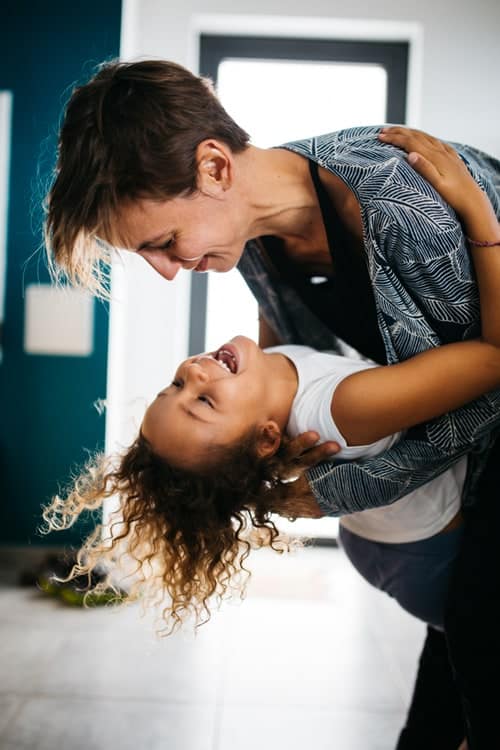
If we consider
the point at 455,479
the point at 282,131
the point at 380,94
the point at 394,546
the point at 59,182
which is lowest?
the point at 394,546

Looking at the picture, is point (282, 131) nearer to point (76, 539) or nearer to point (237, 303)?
point (237, 303)

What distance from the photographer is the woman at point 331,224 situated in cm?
118

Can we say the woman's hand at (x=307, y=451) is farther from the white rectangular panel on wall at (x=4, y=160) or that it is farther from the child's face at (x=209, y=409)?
the white rectangular panel on wall at (x=4, y=160)

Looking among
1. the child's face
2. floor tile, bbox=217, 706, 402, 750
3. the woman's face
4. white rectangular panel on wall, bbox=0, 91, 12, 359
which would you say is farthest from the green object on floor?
the woman's face

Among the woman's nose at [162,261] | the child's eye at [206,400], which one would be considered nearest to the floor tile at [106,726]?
the child's eye at [206,400]

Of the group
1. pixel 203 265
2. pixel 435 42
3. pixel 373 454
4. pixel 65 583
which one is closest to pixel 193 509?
pixel 373 454

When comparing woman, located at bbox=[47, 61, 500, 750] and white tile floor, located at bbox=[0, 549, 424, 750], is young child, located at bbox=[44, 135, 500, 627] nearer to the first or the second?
woman, located at bbox=[47, 61, 500, 750]

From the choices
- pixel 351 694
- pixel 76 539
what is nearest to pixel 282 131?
pixel 76 539

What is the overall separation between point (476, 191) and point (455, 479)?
56 centimetres

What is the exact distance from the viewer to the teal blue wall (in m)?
3.38

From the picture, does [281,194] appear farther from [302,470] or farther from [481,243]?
[302,470]

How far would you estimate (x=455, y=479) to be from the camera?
4.67 feet

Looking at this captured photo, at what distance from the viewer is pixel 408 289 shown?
4.00 feet

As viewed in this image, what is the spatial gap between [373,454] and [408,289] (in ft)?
1.10
